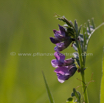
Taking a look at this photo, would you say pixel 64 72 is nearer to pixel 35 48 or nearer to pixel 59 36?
pixel 59 36

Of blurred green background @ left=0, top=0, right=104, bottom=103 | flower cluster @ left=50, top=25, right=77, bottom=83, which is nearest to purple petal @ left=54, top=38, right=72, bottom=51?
flower cluster @ left=50, top=25, right=77, bottom=83

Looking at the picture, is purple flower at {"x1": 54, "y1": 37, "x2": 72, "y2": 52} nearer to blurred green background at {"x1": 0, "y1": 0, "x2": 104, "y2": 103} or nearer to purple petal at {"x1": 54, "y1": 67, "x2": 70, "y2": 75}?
purple petal at {"x1": 54, "y1": 67, "x2": 70, "y2": 75}

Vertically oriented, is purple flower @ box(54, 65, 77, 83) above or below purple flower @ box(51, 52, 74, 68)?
below

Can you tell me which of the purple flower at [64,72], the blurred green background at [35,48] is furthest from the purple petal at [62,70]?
the blurred green background at [35,48]

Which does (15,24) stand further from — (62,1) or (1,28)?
(62,1)

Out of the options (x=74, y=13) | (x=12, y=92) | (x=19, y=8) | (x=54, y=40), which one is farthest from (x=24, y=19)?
(x=54, y=40)

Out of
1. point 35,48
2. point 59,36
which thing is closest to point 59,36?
point 59,36

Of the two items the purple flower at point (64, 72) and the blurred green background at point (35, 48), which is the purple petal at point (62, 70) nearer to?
the purple flower at point (64, 72)
